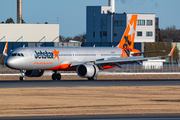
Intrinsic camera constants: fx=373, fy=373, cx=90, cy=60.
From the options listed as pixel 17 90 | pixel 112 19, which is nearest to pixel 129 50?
pixel 17 90

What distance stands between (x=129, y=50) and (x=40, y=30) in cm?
6810

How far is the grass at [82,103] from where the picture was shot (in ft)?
65.0

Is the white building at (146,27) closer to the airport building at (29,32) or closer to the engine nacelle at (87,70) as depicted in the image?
the airport building at (29,32)

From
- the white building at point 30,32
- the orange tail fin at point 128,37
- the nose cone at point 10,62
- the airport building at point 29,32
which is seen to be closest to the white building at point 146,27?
the airport building at point 29,32

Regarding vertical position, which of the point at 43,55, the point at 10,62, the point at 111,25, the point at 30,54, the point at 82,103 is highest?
the point at 111,25

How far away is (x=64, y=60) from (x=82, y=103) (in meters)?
23.0

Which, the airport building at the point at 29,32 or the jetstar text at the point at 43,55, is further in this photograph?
the airport building at the point at 29,32

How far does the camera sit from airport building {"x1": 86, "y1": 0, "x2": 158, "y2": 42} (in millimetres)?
133625

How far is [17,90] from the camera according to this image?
30688mm

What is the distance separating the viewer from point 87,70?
43.2 metres

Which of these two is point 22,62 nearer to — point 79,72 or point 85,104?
point 79,72

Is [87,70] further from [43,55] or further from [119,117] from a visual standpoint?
[119,117]

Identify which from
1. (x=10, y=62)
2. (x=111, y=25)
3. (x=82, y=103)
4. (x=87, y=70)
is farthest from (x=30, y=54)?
(x=111, y=25)

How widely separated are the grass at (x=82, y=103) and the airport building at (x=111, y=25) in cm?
10512
